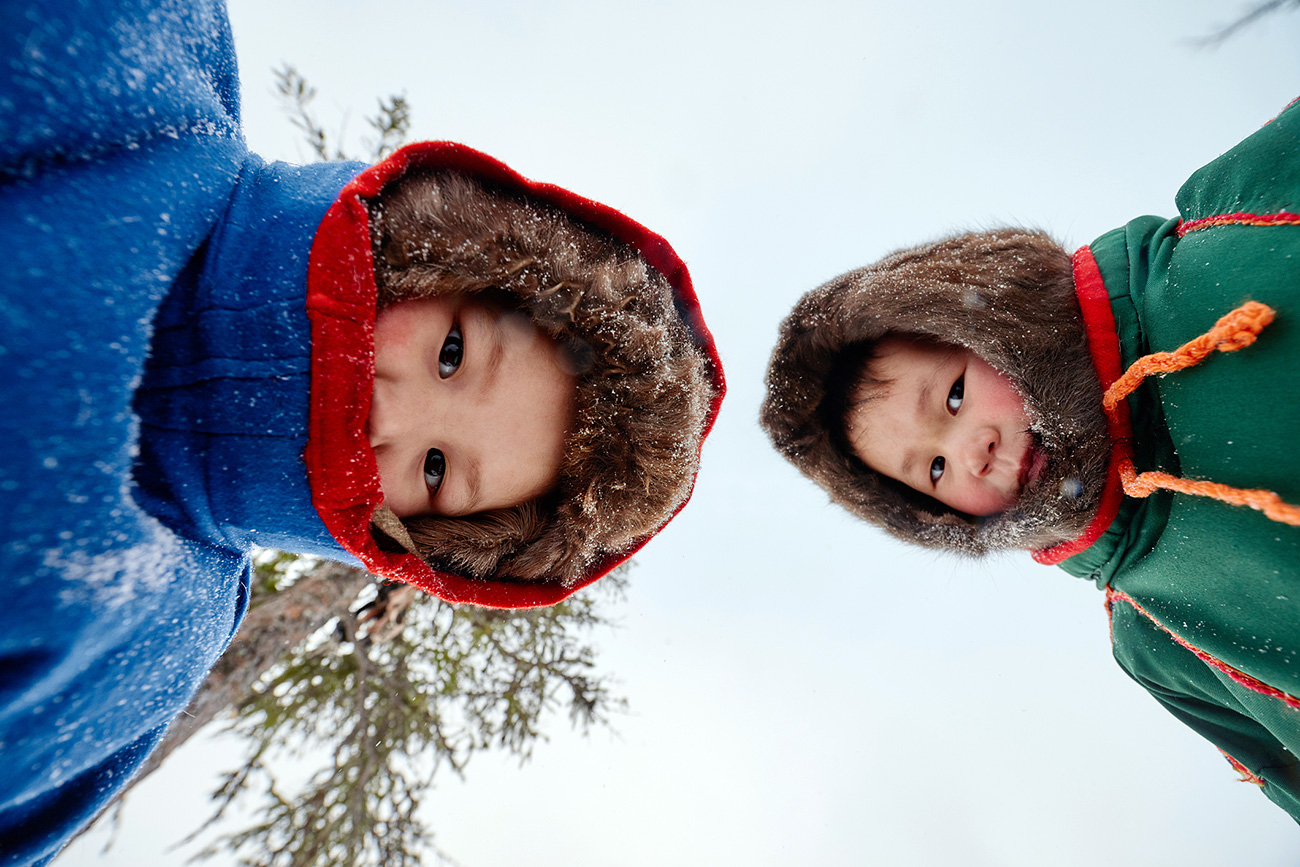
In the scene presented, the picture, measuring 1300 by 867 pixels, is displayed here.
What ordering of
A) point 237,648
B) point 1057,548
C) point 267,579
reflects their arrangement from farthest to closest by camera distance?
point 267,579 → point 237,648 → point 1057,548

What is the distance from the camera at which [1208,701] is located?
2.34m

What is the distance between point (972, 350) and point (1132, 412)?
0.55 meters

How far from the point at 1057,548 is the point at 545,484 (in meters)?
2.05

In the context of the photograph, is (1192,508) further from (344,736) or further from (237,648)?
(344,736)

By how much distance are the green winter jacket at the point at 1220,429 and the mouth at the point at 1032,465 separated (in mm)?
316

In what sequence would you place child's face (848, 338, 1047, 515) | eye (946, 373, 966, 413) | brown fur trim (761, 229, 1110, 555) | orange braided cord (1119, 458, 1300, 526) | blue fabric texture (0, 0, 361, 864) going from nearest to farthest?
blue fabric texture (0, 0, 361, 864), orange braided cord (1119, 458, 1300, 526), brown fur trim (761, 229, 1110, 555), child's face (848, 338, 1047, 515), eye (946, 373, 966, 413)

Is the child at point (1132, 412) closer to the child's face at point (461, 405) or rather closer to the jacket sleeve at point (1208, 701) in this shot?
the jacket sleeve at point (1208, 701)

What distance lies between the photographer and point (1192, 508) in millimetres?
1763

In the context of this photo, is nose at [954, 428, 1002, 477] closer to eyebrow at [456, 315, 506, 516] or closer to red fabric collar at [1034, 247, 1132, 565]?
red fabric collar at [1034, 247, 1132, 565]

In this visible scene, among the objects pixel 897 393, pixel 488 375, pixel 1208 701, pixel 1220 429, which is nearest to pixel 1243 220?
pixel 1220 429

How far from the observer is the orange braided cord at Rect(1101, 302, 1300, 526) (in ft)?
4.73

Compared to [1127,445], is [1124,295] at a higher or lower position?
higher

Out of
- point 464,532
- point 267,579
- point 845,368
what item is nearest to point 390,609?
point 267,579

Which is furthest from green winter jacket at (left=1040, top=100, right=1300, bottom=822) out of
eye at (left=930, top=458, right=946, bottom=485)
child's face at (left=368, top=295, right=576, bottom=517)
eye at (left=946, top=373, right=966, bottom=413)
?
child's face at (left=368, top=295, right=576, bottom=517)
